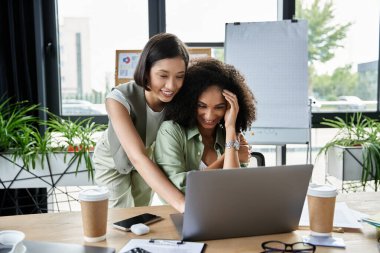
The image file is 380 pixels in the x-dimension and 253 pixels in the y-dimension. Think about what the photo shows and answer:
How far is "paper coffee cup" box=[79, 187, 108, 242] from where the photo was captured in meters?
0.96

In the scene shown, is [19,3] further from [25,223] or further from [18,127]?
[25,223]

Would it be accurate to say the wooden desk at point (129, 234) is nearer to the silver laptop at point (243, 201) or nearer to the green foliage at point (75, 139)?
the silver laptop at point (243, 201)

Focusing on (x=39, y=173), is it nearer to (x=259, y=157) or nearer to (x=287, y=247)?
(x=259, y=157)

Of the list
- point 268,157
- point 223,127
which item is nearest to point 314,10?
point 268,157

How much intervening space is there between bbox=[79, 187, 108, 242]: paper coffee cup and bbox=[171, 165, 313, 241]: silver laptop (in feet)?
0.67

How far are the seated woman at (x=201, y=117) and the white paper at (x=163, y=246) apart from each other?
475mm

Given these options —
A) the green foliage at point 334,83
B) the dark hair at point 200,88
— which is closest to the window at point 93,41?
the green foliage at point 334,83

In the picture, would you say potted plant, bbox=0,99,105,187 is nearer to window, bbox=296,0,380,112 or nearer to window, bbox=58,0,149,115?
window, bbox=58,0,149,115

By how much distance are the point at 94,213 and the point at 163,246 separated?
7.5 inches

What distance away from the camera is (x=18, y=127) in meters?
2.68

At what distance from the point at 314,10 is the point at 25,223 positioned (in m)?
2.80

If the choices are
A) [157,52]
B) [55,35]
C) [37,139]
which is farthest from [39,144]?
[157,52]

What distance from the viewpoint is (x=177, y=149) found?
57.2 inches

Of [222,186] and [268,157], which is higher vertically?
[222,186]
